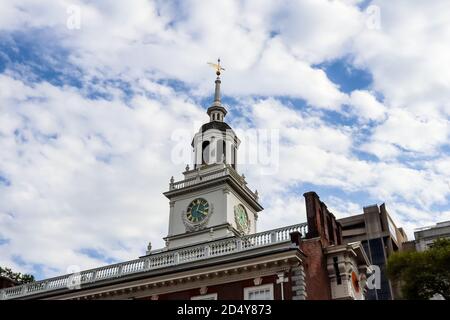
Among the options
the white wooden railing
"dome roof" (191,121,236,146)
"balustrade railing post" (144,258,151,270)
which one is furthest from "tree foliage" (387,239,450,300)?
"dome roof" (191,121,236,146)

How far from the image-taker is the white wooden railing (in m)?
30.3

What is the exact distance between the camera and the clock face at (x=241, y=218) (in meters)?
47.3

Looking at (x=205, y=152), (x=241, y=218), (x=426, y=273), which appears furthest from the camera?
(x=205, y=152)

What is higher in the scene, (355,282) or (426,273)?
(355,282)

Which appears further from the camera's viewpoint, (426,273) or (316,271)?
(316,271)

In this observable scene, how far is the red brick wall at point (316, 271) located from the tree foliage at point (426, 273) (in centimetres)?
430

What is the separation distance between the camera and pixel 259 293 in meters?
27.1

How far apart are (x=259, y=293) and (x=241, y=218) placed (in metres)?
21.3

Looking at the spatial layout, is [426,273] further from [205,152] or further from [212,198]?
[205,152]

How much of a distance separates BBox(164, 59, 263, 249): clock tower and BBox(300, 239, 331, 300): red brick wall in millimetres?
16267

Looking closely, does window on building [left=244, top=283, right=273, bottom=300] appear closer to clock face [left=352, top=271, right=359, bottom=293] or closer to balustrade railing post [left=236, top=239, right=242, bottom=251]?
balustrade railing post [left=236, top=239, right=242, bottom=251]

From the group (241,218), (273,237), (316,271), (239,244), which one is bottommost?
(316,271)

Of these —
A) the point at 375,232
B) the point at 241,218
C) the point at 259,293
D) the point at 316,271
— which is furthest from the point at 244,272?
the point at 375,232
